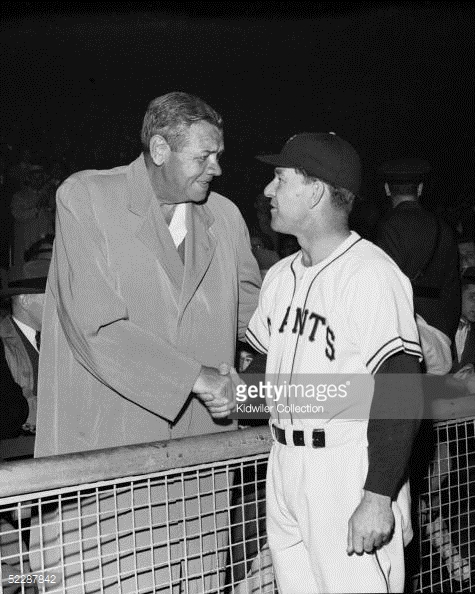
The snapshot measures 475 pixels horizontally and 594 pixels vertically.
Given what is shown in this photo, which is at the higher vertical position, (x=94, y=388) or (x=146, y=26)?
(x=146, y=26)

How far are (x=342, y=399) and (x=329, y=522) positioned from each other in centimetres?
32

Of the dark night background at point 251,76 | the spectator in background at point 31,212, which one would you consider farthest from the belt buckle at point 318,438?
the dark night background at point 251,76

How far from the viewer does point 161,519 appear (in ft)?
10.1

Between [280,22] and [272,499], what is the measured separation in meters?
9.66

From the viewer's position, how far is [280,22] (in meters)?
11.4

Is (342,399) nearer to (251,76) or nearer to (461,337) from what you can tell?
(461,337)

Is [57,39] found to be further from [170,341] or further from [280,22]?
[170,341]

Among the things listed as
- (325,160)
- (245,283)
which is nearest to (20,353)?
(245,283)

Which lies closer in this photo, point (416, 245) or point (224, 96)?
point (416, 245)

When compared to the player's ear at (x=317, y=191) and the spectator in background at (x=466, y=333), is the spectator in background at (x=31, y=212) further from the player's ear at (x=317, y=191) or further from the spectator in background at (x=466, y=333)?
the player's ear at (x=317, y=191)

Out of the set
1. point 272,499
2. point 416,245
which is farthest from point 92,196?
point 416,245

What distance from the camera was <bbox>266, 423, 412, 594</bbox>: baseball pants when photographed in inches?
95.3

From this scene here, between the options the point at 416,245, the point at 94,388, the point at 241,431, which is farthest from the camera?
the point at 416,245

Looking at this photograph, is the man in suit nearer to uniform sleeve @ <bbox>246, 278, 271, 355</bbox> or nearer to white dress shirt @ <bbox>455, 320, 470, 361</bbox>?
uniform sleeve @ <bbox>246, 278, 271, 355</bbox>
